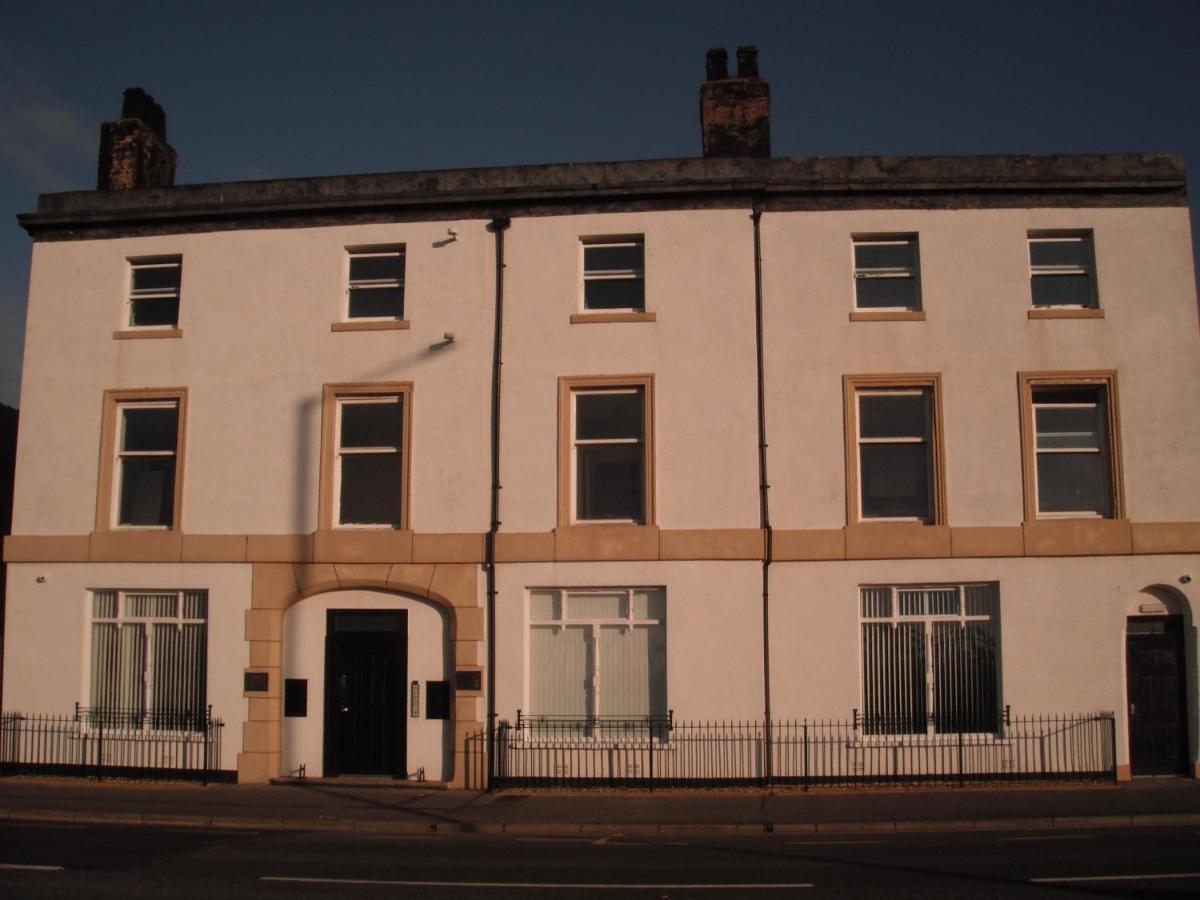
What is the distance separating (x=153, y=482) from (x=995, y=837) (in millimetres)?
14709

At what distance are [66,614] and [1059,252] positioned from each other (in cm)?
1805

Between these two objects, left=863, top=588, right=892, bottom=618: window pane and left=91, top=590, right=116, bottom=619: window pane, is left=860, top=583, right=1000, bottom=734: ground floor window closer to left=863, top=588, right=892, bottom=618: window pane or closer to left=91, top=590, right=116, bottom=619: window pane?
left=863, top=588, right=892, bottom=618: window pane

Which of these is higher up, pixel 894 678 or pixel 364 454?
pixel 364 454

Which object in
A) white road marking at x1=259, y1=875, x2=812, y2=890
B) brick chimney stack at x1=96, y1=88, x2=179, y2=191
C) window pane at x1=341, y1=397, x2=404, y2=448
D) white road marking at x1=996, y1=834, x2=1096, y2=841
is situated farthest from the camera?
brick chimney stack at x1=96, y1=88, x2=179, y2=191

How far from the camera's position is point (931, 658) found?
1819 centimetres

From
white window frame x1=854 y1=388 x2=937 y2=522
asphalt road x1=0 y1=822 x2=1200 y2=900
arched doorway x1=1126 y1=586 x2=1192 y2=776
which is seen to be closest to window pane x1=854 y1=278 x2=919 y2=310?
white window frame x1=854 y1=388 x2=937 y2=522

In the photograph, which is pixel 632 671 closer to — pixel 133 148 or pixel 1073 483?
pixel 1073 483

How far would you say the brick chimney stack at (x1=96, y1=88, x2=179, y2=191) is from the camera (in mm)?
21453

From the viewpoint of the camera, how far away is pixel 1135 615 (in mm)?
18141

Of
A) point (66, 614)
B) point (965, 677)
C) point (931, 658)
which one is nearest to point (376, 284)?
point (66, 614)

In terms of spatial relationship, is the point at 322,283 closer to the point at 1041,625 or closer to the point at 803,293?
the point at 803,293

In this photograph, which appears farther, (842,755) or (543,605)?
(543,605)

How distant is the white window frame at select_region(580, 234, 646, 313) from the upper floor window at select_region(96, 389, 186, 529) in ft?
23.7

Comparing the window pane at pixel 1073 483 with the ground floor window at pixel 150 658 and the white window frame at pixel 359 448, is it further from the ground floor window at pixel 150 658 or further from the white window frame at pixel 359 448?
the ground floor window at pixel 150 658
